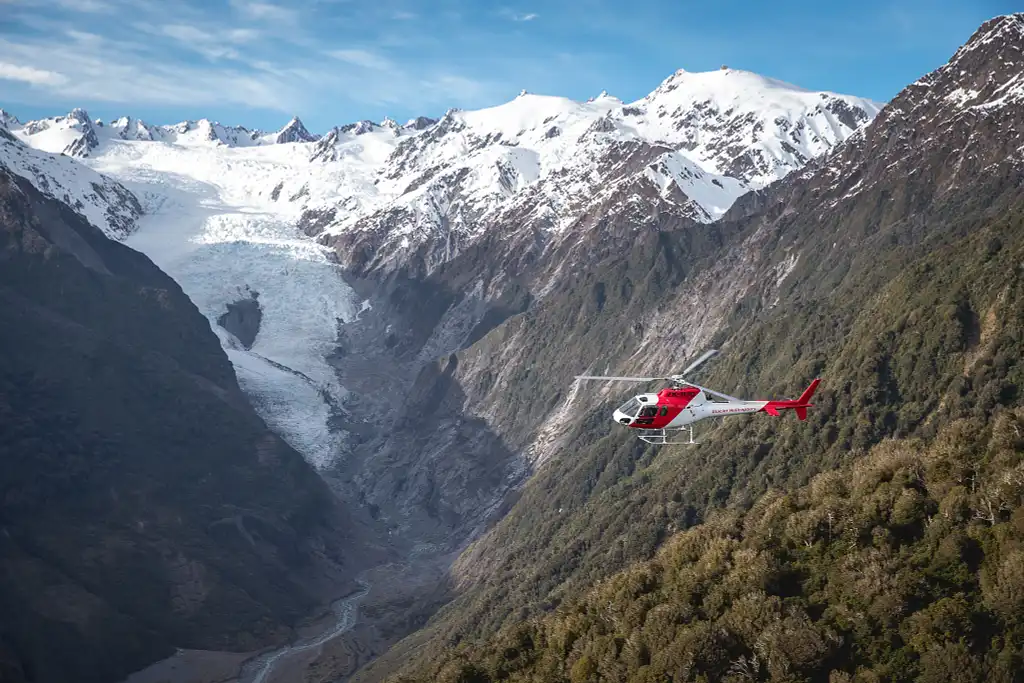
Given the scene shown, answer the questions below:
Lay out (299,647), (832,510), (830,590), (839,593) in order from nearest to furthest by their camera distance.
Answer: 1. (839,593)
2. (830,590)
3. (832,510)
4. (299,647)

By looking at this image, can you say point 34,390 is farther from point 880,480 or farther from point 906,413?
point 880,480

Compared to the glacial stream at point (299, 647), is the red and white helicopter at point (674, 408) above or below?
above

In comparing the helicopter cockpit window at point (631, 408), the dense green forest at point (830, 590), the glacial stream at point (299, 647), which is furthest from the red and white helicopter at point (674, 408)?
the glacial stream at point (299, 647)

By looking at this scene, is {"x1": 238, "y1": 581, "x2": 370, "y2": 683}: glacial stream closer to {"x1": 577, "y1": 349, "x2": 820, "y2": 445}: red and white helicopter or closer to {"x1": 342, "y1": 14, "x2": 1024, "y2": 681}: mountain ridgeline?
{"x1": 342, "y1": 14, "x2": 1024, "y2": 681}: mountain ridgeline

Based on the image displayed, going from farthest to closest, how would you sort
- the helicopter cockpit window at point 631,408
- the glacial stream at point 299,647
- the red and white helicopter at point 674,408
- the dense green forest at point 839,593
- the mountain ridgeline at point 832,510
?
the glacial stream at point 299,647
the helicopter cockpit window at point 631,408
the red and white helicopter at point 674,408
the mountain ridgeline at point 832,510
the dense green forest at point 839,593

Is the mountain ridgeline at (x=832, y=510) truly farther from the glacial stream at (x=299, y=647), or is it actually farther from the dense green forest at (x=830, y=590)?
the glacial stream at (x=299, y=647)

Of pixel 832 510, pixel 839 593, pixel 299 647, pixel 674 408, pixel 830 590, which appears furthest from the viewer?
pixel 299 647

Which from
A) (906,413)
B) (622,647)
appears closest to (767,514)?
(622,647)

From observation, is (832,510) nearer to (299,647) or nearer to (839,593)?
(839,593)

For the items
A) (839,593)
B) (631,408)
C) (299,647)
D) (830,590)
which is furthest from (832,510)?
(299,647)
